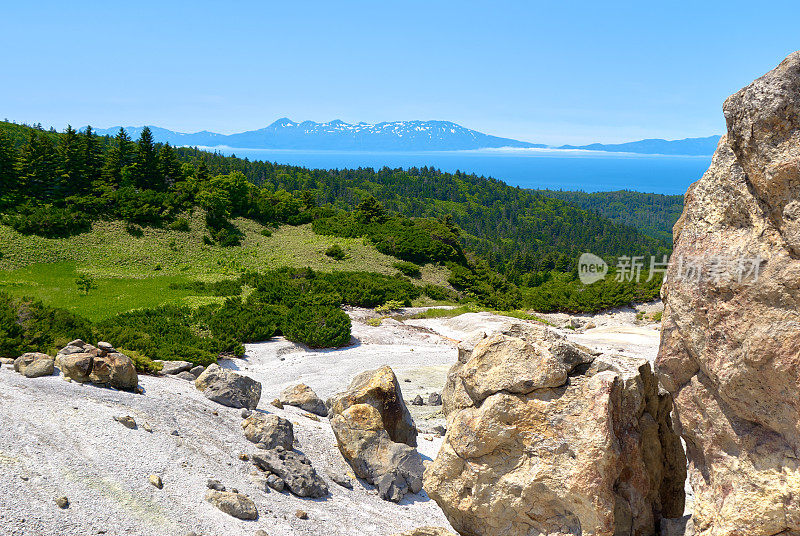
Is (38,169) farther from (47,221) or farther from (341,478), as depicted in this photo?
(341,478)

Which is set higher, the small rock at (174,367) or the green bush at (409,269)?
the green bush at (409,269)

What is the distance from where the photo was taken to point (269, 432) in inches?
412

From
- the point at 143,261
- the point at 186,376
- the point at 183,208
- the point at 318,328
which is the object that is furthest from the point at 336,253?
the point at 186,376

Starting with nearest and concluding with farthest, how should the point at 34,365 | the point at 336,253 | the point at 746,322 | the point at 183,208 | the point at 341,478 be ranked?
the point at 746,322
the point at 341,478
the point at 34,365
the point at 336,253
the point at 183,208

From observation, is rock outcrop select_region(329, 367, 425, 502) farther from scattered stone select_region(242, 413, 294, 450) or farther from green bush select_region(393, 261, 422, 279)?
green bush select_region(393, 261, 422, 279)

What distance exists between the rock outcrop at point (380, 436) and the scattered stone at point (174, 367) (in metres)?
5.48

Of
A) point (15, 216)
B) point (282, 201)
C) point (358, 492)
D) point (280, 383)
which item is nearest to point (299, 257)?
point (282, 201)

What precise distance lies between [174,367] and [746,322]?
13.7 metres

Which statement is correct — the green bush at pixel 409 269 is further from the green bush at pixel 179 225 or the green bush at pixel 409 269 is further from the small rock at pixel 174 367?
the small rock at pixel 174 367

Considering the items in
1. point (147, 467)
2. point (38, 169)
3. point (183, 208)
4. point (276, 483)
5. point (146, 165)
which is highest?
point (146, 165)

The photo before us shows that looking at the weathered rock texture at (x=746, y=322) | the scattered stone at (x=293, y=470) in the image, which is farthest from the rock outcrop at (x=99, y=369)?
the weathered rock texture at (x=746, y=322)

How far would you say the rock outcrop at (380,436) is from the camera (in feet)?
32.5

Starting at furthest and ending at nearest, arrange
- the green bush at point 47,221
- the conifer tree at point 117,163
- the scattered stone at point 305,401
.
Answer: the conifer tree at point 117,163, the green bush at point 47,221, the scattered stone at point 305,401

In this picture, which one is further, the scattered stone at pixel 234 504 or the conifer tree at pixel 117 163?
the conifer tree at pixel 117 163
